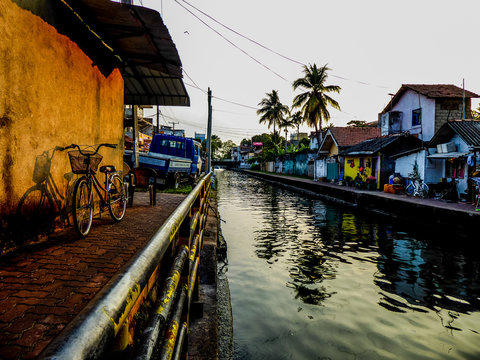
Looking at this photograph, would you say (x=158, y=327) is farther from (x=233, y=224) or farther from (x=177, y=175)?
(x=177, y=175)

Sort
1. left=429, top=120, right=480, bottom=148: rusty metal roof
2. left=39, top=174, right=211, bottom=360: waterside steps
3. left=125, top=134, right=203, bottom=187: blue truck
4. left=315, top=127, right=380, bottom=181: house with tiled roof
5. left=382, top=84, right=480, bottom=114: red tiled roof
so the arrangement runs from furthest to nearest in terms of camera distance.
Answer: left=315, top=127, right=380, bottom=181: house with tiled roof, left=382, top=84, right=480, bottom=114: red tiled roof, left=429, top=120, right=480, bottom=148: rusty metal roof, left=125, top=134, right=203, bottom=187: blue truck, left=39, top=174, right=211, bottom=360: waterside steps

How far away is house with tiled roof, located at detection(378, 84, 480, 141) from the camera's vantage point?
2519 centimetres

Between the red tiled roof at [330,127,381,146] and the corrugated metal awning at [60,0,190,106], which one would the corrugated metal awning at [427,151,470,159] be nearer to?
the corrugated metal awning at [60,0,190,106]

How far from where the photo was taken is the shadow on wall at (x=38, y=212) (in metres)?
3.48

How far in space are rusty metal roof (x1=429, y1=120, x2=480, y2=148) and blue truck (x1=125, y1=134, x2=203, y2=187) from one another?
13.0 meters

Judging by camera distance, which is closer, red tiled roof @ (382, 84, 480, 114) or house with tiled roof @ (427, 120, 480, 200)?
house with tiled roof @ (427, 120, 480, 200)

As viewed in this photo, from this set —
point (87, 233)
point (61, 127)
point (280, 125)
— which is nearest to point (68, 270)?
point (87, 233)

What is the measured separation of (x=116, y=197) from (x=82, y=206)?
1350 mm

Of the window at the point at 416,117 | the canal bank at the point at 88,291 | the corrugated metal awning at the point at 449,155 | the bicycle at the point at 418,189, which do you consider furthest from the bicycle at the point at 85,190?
the window at the point at 416,117

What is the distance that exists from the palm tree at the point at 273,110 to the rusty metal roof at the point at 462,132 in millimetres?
37391

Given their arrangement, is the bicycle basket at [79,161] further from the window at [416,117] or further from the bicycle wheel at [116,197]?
the window at [416,117]

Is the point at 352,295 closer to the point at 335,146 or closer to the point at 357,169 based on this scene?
the point at 357,169

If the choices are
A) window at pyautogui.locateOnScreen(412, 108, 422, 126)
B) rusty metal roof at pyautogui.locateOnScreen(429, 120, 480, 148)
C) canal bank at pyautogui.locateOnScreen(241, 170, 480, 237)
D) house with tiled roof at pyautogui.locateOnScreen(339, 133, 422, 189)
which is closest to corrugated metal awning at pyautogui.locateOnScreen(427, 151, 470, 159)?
rusty metal roof at pyautogui.locateOnScreen(429, 120, 480, 148)

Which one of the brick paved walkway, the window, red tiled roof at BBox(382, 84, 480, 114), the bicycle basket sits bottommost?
the brick paved walkway
